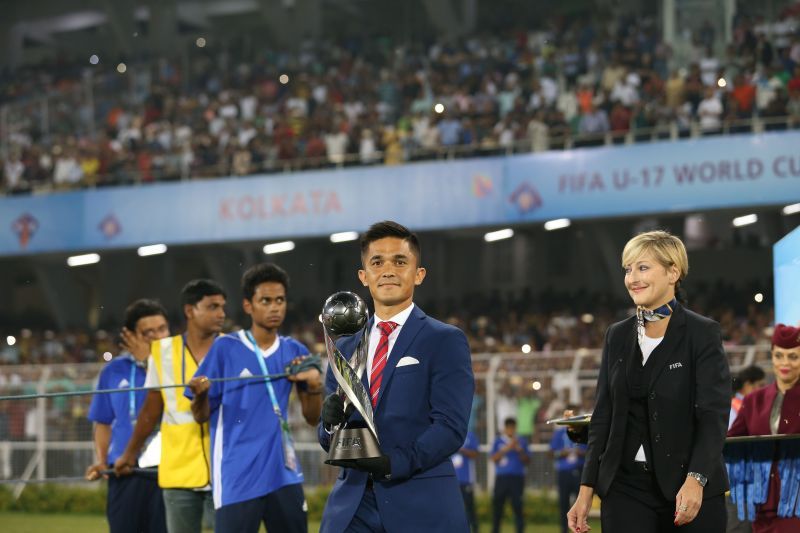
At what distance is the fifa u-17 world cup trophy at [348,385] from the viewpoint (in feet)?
15.2

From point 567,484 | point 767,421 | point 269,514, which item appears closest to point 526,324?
point 567,484

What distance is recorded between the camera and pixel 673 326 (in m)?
5.22

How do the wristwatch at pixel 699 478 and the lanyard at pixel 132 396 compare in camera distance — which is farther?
the lanyard at pixel 132 396

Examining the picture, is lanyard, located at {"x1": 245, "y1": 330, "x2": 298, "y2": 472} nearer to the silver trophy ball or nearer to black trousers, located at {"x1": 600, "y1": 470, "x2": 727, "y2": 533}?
black trousers, located at {"x1": 600, "y1": 470, "x2": 727, "y2": 533}

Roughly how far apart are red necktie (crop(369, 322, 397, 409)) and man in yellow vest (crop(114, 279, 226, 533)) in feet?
9.27

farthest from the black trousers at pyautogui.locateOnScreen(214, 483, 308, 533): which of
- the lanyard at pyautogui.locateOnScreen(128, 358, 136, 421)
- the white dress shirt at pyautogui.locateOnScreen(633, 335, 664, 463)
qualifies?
the white dress shirt at pyautogui.locateOnScreen(633, 335, 664, 463)

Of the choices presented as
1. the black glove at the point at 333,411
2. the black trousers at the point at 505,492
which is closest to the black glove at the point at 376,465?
the black glove at the point at 333,411

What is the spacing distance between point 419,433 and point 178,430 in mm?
3125

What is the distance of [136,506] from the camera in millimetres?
8219

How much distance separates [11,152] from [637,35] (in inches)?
573

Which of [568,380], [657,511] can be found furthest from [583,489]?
[568,380]

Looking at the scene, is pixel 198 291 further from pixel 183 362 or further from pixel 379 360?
pixel 379 360

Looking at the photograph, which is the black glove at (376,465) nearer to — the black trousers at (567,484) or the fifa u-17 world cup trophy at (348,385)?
the fifa u-17 world cup trophy at (348,385)

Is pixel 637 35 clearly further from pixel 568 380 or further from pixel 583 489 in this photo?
pixel 583 489
